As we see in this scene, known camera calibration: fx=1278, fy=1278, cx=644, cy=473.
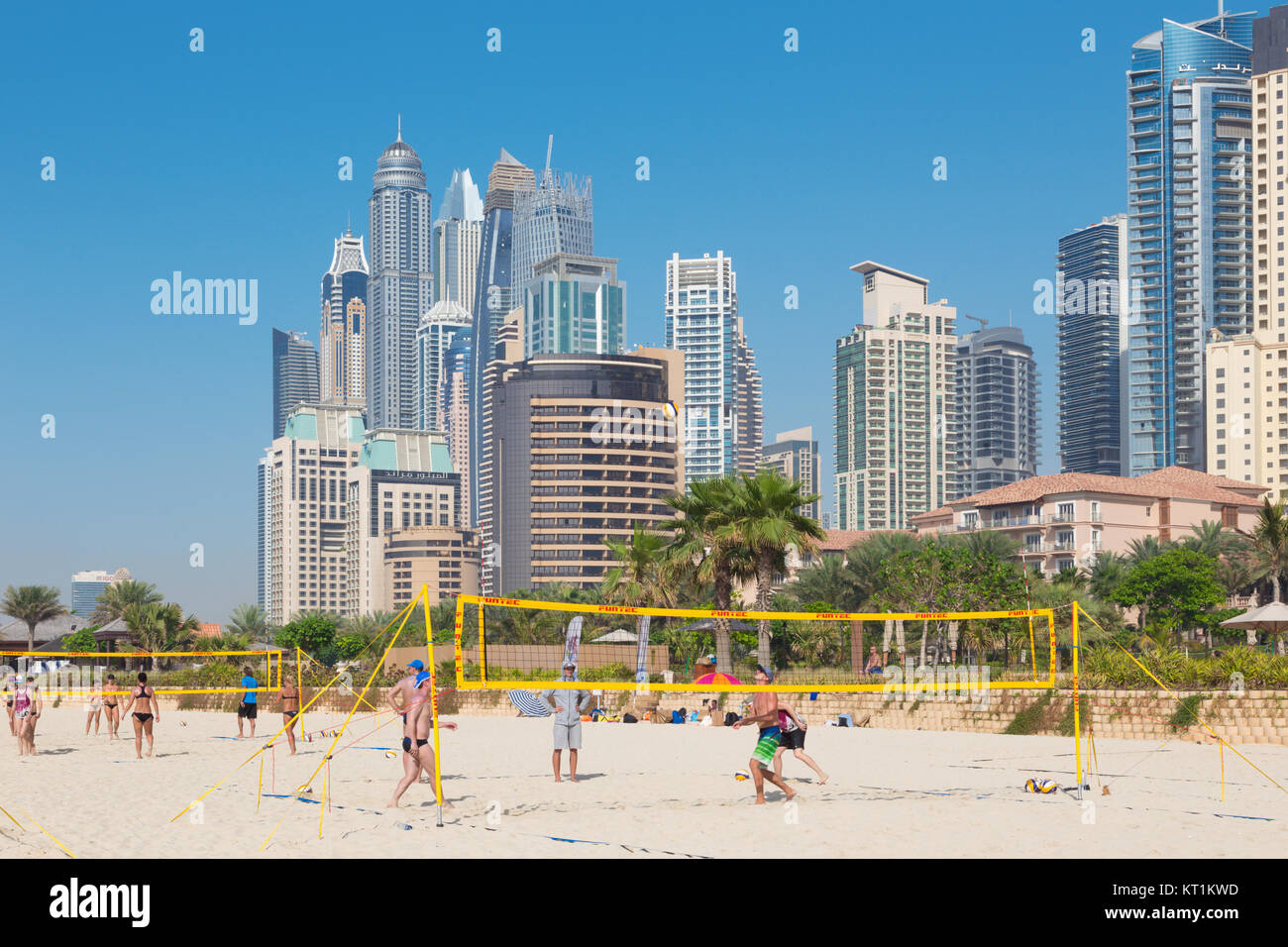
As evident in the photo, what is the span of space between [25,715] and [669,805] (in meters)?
14.4

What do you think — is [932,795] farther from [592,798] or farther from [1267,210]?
[1267,210]

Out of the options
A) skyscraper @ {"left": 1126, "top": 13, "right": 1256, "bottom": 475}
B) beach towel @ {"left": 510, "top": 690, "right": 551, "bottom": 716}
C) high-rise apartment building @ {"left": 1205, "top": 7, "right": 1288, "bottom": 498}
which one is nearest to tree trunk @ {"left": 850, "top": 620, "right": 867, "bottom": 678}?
beach towel @ {"left": 510, "top": 690, "right": 551, "bottom": 716}

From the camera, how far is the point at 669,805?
13383 mm

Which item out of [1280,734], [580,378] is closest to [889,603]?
[1280,734]

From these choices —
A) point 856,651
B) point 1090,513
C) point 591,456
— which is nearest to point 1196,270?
point 591,456

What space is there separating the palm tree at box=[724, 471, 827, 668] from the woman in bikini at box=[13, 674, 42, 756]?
17.7m

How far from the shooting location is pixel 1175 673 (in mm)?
23047

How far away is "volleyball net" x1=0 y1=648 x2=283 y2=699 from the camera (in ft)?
146

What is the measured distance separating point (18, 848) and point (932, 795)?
8990 millimetres

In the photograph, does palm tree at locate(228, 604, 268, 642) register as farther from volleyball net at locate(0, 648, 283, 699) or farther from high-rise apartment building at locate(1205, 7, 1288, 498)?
high-rise apartment building at locate(1205, 7, 1288, 498)

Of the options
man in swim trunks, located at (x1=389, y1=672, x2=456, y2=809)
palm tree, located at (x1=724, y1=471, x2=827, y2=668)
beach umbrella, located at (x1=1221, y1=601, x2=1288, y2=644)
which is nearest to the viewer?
man in swim trunks, located at (x1=389, y1=672, x2=456, y2=809)

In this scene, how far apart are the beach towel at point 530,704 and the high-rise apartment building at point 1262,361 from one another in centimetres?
13591

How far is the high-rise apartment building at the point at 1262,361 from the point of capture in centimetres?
14850
